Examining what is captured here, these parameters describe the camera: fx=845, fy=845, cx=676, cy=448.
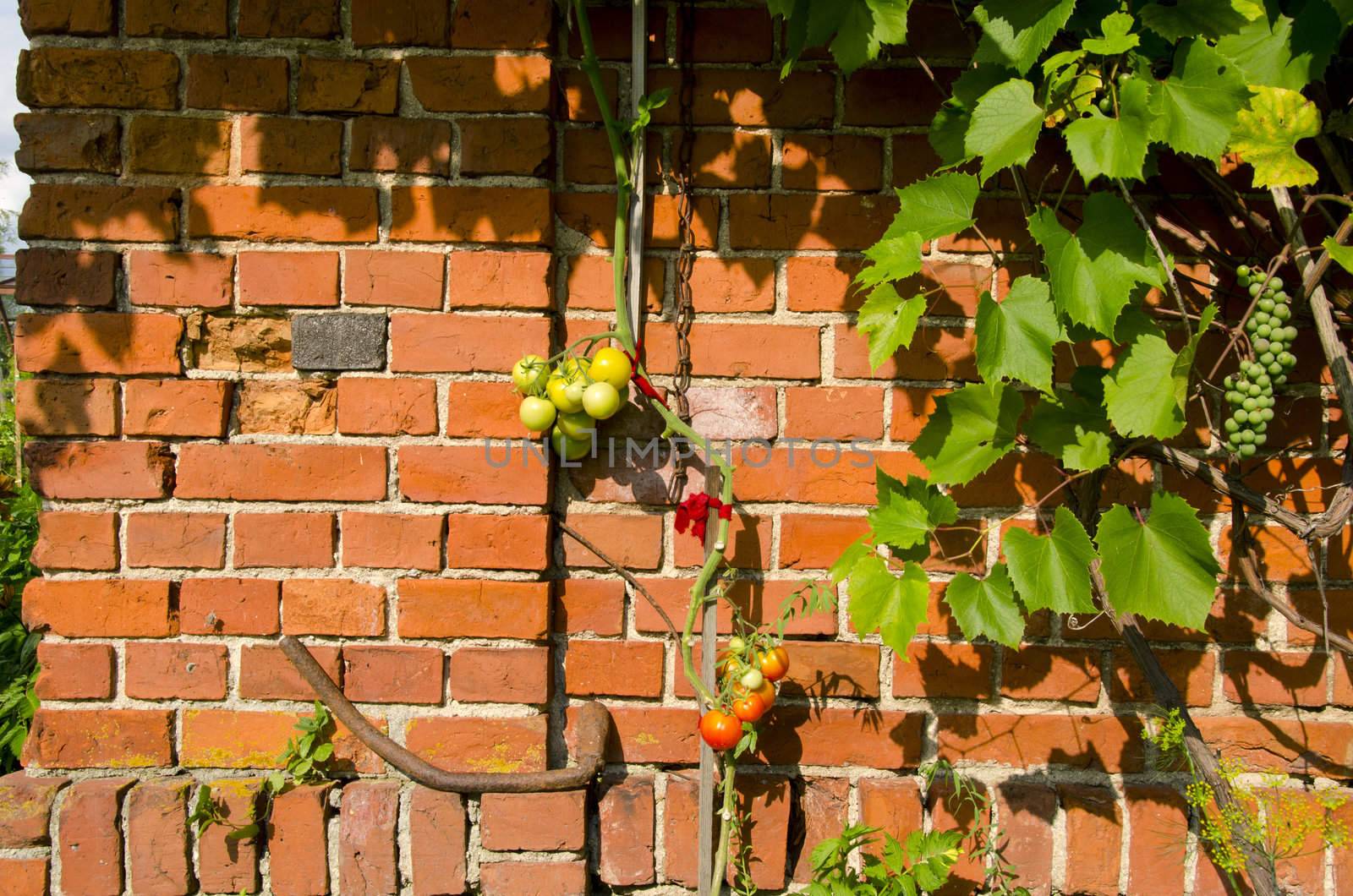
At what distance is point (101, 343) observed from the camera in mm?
1336

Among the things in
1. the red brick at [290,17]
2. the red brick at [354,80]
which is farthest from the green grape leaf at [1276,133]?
the red brick at [290,17]

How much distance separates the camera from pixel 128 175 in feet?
4.36

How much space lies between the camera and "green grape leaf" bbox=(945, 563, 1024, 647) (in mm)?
1209

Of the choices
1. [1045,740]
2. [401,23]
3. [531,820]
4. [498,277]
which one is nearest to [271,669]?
[531,820]

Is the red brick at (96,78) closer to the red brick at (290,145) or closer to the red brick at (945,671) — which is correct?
the red brick at (290,145)

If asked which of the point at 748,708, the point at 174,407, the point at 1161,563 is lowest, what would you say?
the point at 748,708

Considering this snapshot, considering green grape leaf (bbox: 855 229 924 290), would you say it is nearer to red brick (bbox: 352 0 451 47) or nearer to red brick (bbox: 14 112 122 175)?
red brick (bbox: 352 0 451 47)

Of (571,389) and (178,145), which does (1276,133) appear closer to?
(571,389)

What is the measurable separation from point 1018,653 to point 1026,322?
0.59 meters

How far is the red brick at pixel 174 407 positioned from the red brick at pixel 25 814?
59 centimetres

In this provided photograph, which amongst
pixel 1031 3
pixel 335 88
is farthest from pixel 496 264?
pixel 1031 3

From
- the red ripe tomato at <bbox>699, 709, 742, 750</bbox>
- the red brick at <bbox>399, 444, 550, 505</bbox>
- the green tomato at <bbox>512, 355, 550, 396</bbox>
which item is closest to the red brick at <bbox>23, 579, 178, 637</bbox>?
the red brick at <bbox>399, 444, 550, 505</bbox>

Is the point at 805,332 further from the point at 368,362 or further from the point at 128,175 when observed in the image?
the point at 128,175

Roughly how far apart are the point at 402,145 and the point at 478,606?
29.0 inches
